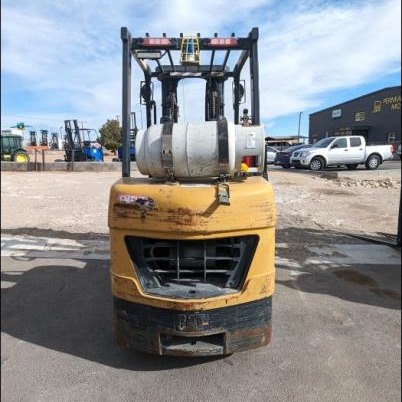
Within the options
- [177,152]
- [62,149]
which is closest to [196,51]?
[177,152]

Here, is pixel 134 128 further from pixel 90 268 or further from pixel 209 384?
pixel 209 384

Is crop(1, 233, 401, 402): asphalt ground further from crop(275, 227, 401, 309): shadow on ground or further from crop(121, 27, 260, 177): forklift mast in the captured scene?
crop(121, 27, 260, 177): forklift mast

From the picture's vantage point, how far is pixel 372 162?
20.6 m

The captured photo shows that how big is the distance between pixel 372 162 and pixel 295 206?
12288 mm

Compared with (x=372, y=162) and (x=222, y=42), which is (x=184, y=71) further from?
(x=372, y=162)

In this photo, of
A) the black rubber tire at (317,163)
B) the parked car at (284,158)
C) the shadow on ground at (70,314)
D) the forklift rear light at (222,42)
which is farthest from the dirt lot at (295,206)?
the parked car at (284,158)

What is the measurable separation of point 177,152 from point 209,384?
5.33ft

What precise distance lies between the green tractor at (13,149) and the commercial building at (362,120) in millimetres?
29555

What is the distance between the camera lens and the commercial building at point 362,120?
39750 millimetres

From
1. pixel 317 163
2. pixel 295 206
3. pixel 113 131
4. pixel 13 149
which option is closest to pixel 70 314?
pixel 295 206

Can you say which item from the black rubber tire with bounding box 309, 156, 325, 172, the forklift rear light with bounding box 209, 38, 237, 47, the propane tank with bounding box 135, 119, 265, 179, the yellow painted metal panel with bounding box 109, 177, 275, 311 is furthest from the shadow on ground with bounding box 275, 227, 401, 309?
the black rubber tire with bounding box 309, 156, 325, 172

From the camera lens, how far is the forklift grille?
2791 millimetres

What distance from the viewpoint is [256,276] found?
279cm

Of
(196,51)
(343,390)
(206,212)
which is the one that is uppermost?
(196,51)
